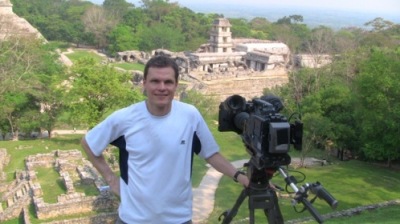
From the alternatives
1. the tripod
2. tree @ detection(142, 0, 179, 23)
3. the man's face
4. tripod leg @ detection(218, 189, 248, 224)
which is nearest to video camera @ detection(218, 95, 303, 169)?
the tripod

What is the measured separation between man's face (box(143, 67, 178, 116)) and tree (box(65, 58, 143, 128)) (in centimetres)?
1595

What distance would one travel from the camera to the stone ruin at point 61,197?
39.4 feet

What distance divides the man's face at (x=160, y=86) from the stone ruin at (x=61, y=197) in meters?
9.18

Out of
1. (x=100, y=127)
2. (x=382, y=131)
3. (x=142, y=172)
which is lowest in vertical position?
(x=382, y=131)

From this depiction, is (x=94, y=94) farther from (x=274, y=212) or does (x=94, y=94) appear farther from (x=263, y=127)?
(x=263, y=127)

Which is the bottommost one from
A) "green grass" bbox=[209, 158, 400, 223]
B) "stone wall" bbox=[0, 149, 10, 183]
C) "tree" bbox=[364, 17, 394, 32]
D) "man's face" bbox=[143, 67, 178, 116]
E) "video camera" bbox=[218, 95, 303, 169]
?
"green grass" bbox=[209, 158, 400, 223]

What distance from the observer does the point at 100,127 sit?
3.72 metres

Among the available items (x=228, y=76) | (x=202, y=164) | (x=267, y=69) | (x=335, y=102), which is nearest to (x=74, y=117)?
(x=202, y=164)

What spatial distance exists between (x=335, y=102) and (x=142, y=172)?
1846 centimetres

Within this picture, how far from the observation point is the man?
356 cm

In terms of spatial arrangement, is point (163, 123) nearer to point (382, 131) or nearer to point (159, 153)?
point (159, 153)

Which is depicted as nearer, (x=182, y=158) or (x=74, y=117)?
(x=182, y=158)

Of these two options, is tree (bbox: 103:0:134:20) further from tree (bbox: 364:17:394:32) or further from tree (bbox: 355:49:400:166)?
tree (bbox: 355:49:400:166)

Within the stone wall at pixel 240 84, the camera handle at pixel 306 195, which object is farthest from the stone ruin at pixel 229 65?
the camera handle at pixel 306 195
